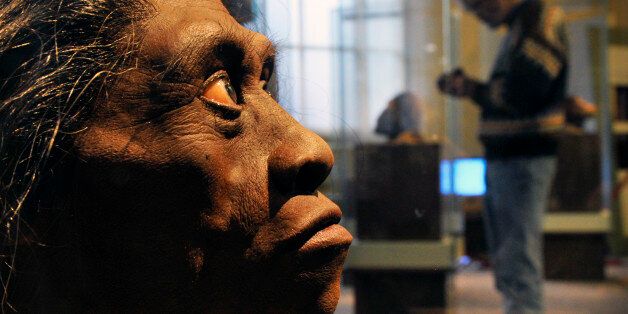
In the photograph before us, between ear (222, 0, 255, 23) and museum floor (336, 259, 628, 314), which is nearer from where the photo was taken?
ear (222, 0, 255, 23)

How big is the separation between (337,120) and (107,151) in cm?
61

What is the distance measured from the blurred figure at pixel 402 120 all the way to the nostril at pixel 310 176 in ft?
2.53

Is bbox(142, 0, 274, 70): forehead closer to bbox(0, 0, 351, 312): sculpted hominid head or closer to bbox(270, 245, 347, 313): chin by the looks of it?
bbox(0, 0, 351, 312): sculpted hominid head

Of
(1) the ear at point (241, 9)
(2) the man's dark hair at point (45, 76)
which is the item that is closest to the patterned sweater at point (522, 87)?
(1) the ear at point (241, 9)

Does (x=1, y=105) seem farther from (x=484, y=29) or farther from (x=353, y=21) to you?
(x=484, y=29)

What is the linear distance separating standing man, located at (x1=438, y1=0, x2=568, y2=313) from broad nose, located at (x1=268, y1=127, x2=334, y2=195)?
3.83ft

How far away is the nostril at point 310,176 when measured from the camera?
840 millimetres

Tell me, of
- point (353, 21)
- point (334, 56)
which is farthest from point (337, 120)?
point (353, 21)

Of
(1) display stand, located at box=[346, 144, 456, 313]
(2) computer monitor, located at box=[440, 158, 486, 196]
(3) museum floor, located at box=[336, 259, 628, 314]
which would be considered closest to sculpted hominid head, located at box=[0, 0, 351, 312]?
(1) display stand, located at box=[346, 144, 456, 313]

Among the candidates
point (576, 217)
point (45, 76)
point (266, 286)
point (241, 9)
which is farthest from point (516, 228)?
point (45, 76)

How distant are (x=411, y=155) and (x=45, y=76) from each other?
944 millimetres

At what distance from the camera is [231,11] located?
101cm

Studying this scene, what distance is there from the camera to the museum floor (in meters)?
1.82

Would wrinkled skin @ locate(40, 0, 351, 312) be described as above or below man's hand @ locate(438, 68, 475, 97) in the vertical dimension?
below
